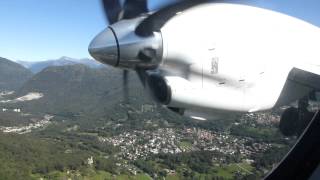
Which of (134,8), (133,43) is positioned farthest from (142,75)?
(134,8)

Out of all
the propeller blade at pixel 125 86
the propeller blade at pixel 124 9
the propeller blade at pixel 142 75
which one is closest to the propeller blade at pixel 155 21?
the propeller blade at pixel 124 9

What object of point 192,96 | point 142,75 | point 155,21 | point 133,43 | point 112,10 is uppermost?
point 112,10

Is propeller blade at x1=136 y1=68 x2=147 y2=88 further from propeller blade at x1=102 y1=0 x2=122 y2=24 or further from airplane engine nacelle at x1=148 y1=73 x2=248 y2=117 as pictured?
propeller blade at x1=102 y1=0 x2=122 y2=24

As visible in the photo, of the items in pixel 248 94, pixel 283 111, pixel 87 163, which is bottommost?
pixel 87 163

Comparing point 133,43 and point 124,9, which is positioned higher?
point 124,9

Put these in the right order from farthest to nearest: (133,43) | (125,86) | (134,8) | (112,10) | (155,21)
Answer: (125,86)
(112,10)
(134,8)
(155,21)
(133,43)

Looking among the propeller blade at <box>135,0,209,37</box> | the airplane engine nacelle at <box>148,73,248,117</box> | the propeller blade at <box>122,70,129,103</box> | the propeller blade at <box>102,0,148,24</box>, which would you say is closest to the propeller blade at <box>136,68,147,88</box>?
the airplane engine nacelle at <box>148,73,248,117</box>

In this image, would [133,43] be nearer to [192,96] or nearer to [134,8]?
[134,8]

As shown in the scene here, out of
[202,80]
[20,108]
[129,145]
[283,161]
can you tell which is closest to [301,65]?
[202,80]

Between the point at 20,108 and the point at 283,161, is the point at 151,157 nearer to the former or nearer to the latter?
the point at 283,161

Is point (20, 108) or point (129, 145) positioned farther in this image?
point (20, 108)

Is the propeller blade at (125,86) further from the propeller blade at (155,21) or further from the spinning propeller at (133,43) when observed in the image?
the propeller blade at (155,21)
